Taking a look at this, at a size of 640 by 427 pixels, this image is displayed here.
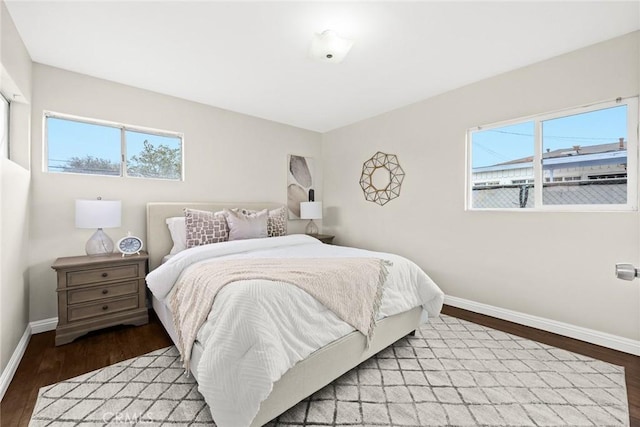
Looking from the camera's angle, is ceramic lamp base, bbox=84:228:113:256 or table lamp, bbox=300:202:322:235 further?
table lamp, bbox=300:202:322:235

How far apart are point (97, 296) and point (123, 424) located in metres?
1.40

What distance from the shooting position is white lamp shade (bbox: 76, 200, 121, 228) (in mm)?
2371

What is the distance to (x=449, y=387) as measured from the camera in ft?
5.57

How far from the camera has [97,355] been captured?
2.07 m

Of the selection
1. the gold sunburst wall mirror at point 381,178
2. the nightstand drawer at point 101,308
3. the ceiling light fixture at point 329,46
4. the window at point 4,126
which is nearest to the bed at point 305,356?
the nightstand drawer at point 101,308

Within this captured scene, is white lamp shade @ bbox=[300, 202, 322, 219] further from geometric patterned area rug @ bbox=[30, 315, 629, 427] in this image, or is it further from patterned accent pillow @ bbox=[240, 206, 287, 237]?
geometric patterned area rug @ bbox=[30, 315, 629, 427]

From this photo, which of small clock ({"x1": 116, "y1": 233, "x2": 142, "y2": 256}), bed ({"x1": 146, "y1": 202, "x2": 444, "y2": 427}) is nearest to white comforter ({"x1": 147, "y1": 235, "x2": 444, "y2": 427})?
bed ({"x1": 146, "y1": 202, "x2": 444, "y2": 427})

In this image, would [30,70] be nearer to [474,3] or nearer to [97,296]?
[97,296]

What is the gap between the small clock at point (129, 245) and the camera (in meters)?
2.64

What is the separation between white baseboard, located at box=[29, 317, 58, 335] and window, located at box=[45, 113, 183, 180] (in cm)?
137

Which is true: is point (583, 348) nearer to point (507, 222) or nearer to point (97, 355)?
point (507, 222)

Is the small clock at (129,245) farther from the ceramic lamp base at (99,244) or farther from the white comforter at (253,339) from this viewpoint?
the white comforter at (253,339)

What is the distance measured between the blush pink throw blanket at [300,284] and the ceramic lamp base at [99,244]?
3.96 feet

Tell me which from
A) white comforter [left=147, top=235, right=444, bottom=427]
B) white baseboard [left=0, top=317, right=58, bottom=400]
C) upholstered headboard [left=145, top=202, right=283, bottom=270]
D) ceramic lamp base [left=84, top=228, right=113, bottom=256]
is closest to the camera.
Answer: white comforter [left=147, top=235, right=444, bottom=427]
